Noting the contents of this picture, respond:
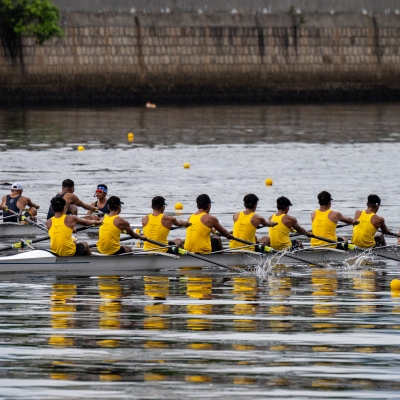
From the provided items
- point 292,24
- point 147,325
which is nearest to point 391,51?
point 292,24

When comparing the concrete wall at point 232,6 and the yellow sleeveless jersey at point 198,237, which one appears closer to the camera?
the yellow sleeveless jersey at point 198,237

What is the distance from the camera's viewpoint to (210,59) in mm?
57156

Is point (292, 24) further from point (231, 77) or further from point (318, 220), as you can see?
point (318, 220)

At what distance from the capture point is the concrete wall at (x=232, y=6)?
55.0 m

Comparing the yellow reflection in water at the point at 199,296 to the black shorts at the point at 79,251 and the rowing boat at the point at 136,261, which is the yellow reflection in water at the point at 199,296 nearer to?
the rowing boat at the point at 136,261

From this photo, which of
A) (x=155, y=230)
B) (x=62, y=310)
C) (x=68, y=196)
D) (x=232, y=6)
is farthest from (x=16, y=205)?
(x=232, y=6)

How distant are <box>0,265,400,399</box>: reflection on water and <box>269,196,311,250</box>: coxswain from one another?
1.49 metres

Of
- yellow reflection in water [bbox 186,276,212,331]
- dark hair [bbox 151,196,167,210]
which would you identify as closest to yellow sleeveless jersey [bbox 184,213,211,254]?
dark hair [bbox 151,196,167,210]

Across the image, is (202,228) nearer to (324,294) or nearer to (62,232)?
(62,232)

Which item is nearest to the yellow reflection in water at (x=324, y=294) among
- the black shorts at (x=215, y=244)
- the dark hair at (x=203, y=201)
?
the black shorts at (x=215, y=244)

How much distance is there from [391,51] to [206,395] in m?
53.2

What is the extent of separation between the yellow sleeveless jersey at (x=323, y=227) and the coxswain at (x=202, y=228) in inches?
64.1

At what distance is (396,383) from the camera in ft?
32.1

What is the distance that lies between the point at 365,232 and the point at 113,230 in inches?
162
